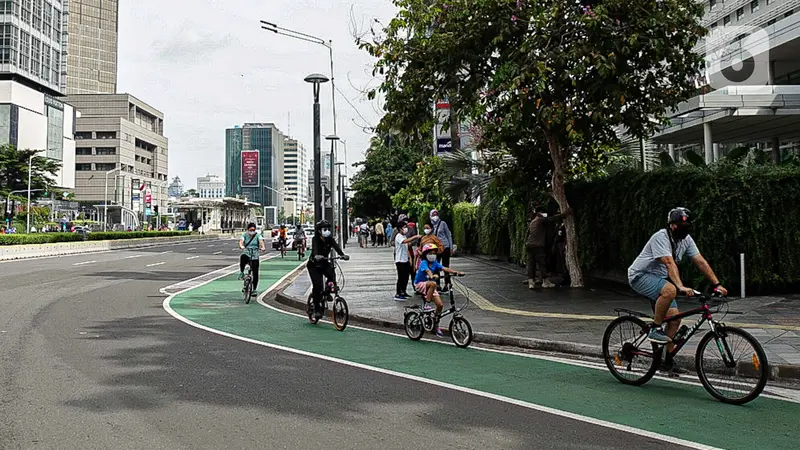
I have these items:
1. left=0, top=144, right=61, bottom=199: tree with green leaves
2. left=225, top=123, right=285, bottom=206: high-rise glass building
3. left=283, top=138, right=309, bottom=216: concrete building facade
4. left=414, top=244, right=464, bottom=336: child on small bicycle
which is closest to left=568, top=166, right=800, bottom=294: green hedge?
left=414, top=244, right=464, bottom=336: child on small bicycle

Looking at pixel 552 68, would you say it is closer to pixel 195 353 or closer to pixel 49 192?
pixel 195 353

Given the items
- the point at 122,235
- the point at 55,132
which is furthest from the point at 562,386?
the point at 55,132

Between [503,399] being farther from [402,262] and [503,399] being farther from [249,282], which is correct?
[249,282]

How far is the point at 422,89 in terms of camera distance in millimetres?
14461

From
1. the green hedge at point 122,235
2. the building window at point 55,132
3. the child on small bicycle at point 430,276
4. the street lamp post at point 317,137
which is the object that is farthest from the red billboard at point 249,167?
the child on small bicycle at point 430,276

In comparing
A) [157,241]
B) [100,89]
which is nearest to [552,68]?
[157,241]

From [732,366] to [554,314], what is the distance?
5.46 metres

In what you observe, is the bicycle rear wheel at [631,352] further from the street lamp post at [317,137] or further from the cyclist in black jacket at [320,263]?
the street lamp post at [317,137]

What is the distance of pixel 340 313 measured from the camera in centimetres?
1088

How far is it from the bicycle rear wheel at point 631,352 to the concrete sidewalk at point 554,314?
0.91 metres

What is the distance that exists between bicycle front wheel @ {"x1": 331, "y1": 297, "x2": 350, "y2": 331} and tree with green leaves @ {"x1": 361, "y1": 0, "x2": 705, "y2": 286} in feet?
15.6

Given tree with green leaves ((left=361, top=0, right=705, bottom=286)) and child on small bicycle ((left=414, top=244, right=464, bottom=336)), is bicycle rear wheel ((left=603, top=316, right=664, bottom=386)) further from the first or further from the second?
tree with green leaves ((left=361, top=0, right=705, bottom=286))

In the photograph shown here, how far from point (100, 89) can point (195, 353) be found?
5781 inches

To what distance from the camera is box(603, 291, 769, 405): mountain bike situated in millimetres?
5988
